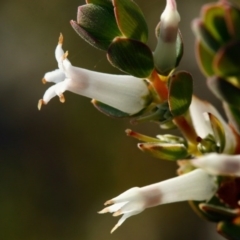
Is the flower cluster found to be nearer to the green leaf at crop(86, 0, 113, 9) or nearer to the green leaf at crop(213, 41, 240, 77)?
the green leaf at crop(86, 0, 113, 9)

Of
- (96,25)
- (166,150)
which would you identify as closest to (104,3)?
(96,25)

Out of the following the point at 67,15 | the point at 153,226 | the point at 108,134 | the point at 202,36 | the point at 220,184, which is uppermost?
the point at 67,15

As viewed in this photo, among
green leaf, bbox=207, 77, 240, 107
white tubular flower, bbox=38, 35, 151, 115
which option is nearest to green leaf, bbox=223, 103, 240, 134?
green leaf, bbox=207, 77, 240, 107

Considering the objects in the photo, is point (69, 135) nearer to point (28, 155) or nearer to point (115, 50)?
point (28, 155)

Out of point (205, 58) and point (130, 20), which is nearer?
point (205, 58)

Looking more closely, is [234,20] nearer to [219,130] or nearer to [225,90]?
[225,90]

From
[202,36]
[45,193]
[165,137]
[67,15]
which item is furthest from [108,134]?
A: [202,36]

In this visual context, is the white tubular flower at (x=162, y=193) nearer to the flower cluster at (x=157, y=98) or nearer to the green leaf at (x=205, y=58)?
the flower cluster at (x=157, y=98)
